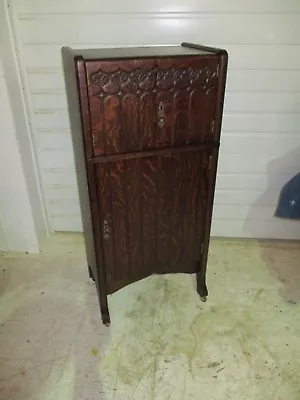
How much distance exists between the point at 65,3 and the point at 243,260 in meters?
1.69

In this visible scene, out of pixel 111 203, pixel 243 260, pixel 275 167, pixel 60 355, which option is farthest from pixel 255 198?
pixel 60 355

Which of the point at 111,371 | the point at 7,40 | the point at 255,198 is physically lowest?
the point at 111,371

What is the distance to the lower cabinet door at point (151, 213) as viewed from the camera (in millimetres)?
1381

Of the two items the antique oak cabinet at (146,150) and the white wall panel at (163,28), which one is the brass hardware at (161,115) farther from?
the white wall panel at (163,28)

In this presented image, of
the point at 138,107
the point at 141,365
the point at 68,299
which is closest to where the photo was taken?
the point at 138,107

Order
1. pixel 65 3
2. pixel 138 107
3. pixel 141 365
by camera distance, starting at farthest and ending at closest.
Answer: pixel 65 3 → pixel 141 365 → pixel 138 107

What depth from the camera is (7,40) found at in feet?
5.46

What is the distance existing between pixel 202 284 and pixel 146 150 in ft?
2.76

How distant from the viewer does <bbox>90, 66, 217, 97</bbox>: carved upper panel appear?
1163 millimetres

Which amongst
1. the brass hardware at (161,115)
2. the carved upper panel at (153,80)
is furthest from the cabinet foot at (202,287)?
the carved upper panel at (153,80)

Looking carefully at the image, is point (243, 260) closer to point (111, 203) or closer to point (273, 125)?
point (273, 125)

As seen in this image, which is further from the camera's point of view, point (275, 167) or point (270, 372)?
point (275, 167)

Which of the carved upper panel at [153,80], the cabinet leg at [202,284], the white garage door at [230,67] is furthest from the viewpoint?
the cabinet leg at [202,284]

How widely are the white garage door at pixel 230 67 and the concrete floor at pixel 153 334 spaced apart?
17.9 inches
